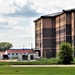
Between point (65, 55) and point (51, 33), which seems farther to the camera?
point (51, 33)

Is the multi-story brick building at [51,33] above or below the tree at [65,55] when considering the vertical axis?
above

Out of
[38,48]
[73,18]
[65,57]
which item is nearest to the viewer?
[65,57]

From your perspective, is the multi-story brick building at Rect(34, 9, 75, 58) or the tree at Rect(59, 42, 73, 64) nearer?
the tree at Rect(59, 42, 73, 64)

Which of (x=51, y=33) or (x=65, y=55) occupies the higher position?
(x=51, y=33)

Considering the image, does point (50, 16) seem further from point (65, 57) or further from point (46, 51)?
point (65, 57)

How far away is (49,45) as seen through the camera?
155m

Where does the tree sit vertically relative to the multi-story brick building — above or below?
below

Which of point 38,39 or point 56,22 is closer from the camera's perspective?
point 56,22

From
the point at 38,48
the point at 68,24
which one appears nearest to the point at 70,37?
the point at 68,24

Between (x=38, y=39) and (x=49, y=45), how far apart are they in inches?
596

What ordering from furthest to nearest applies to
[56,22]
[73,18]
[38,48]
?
[38,48], [56,22], [73,18]

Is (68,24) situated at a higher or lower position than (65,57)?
higher

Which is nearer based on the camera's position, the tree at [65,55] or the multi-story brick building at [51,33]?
the tree at [65,55]

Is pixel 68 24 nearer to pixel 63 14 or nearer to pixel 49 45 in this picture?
pixel 63 14
